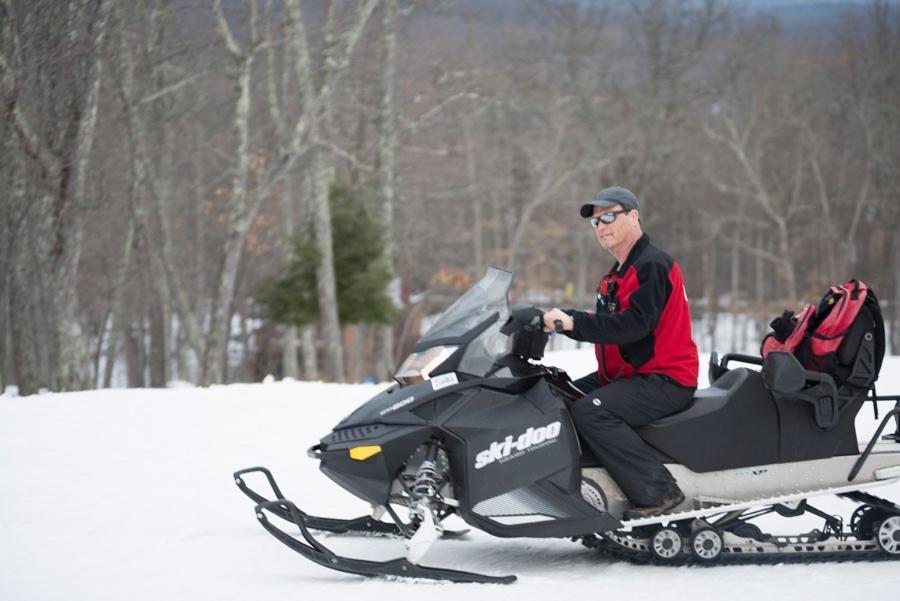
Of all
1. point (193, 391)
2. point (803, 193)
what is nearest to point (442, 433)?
point (193, 391)

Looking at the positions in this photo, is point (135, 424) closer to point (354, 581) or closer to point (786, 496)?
point (354, 581)

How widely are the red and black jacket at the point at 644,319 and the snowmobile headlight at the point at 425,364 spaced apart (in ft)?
1.85

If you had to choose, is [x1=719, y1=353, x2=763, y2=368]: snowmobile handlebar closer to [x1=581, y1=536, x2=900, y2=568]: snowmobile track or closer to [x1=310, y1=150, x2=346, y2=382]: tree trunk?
[x1=581, y1=536, x2=900, y2=568]: snowmobile track

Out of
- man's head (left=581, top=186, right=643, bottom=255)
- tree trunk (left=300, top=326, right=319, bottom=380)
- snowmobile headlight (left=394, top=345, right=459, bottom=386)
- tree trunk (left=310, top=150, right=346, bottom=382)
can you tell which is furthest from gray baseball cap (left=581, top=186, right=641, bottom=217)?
tree trunk (left=300, top=326, right=319, bottom=380)

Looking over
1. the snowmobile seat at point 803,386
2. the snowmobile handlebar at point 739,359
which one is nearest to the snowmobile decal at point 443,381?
the snowmobile seat at point 803,386

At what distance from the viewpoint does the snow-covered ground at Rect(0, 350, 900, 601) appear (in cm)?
427

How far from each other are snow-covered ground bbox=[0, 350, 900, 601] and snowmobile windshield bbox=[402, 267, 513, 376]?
→ 986 millimetres

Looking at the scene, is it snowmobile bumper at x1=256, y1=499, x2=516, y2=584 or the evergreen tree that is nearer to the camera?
snowmobile bumper at x1=256, y1=499, x2=516, y2=584

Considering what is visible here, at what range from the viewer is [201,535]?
5211mm

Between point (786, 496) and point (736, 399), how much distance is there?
1.67 feet

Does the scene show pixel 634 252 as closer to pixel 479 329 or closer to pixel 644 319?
pixel 644 319

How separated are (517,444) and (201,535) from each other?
1818mm

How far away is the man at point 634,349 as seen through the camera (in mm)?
4523

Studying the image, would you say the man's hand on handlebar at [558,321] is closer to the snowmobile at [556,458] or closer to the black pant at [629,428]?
the snowmobile at [556,458]
